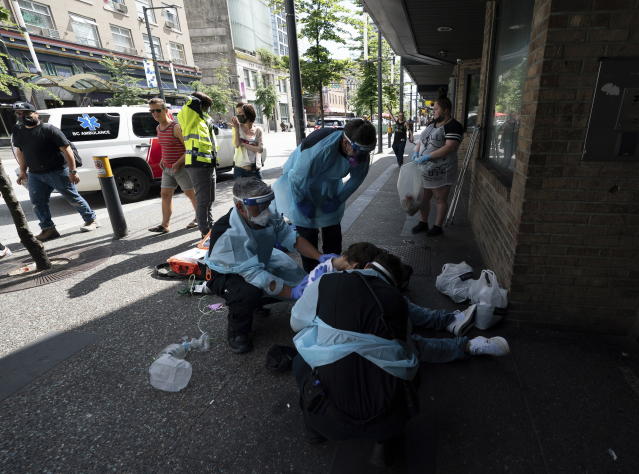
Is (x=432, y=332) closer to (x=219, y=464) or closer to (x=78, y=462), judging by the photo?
(x=219, y=464)

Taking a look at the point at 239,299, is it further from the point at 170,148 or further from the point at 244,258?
the point at 170,148

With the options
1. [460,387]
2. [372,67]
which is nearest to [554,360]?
[460,387]

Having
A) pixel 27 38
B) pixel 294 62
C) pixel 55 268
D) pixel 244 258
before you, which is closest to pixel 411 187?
pixel 244 258

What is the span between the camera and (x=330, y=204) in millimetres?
3168

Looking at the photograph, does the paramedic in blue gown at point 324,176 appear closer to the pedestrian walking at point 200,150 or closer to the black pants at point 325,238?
the black pants at point 325,238

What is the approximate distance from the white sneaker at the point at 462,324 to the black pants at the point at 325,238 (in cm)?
123

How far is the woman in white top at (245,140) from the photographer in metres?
5.49

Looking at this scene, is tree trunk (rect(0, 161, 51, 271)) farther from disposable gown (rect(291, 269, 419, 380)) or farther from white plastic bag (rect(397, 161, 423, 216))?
white plastic bag (rect(397, 161, 423, 216))

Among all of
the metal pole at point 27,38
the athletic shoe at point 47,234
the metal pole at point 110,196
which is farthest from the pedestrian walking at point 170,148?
the metal pole at point 27,38

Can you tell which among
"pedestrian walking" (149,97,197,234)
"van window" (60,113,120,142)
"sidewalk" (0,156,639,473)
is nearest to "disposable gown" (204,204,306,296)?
"sidewalk" (0,156,639,473)

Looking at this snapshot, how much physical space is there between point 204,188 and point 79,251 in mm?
1912

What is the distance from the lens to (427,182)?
191 inches

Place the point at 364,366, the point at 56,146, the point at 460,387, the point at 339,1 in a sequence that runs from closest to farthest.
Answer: the point at 364,366 → the point at 460,387 → the point at 56,146 → the point at 339,1

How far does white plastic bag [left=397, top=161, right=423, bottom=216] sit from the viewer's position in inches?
179
